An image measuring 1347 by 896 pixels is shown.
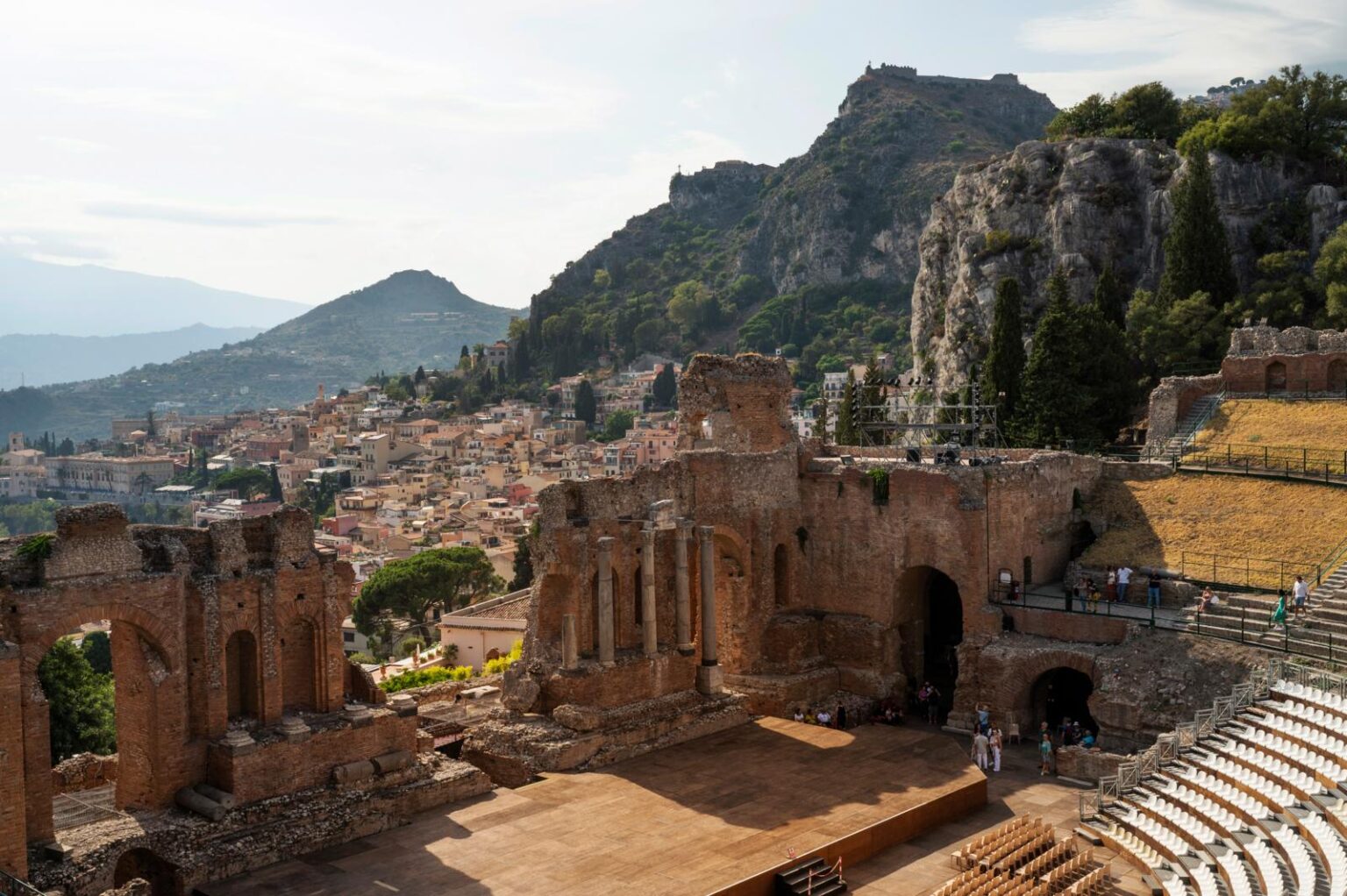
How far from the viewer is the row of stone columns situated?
31469 mm

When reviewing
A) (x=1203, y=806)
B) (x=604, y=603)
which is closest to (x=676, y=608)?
(x=604, y=603)

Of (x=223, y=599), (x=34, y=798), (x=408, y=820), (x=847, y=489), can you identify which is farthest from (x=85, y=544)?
(x=847, y=489)

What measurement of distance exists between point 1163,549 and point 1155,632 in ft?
14.2

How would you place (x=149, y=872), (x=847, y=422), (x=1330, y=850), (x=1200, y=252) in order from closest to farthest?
(x=1330, y=850), (x=149, y=872), (x=1200, y=252), (x=847, y=422)

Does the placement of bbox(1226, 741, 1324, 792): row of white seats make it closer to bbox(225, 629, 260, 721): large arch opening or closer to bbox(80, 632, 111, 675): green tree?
bbox(225, 629, 260, 721): large arch opening

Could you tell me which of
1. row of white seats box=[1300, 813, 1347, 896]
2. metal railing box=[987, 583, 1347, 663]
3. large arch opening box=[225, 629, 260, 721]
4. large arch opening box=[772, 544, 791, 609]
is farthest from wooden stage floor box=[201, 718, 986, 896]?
row of white seats box=[1300, 813, 1347, 896]

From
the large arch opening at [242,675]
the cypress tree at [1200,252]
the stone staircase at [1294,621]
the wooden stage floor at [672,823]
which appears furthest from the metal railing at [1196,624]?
the cypress tree at [1200,252]

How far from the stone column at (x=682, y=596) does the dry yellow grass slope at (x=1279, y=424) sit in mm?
18131

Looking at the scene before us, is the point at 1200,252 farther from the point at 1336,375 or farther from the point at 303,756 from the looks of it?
A: the point at 303,756

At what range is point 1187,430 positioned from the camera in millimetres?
41969

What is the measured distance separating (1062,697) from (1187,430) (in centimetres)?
1239

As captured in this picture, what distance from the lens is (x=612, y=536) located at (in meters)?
32.4

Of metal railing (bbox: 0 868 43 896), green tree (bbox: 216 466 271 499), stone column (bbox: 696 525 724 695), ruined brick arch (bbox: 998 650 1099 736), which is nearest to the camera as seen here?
metal railing (bbox: 0 868 43 896)

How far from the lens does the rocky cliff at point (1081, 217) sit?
212ft
